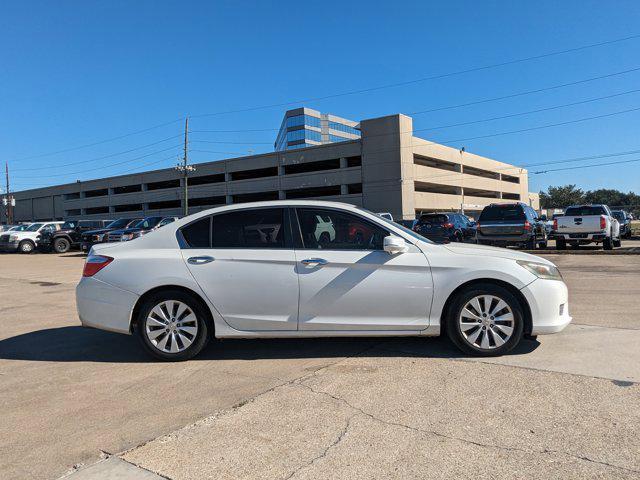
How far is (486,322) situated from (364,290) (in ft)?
4.04

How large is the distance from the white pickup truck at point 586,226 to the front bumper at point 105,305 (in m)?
16.4

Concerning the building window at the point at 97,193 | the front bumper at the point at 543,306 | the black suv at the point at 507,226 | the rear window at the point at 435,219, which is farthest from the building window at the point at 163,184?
the front bumper at the point at 543,306

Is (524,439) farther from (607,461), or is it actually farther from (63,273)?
(63,273)

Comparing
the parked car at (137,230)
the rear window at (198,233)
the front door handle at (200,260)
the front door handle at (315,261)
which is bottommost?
the front door handle at (315,261)

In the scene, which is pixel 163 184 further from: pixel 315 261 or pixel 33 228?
pixel 315 261

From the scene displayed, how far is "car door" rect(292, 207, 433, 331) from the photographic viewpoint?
4.78 metres

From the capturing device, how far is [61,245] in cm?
2670

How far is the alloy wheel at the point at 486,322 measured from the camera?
15.5ft

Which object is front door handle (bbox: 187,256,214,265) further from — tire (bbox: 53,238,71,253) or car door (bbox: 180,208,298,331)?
tire (bbox: 53,238,71,253)

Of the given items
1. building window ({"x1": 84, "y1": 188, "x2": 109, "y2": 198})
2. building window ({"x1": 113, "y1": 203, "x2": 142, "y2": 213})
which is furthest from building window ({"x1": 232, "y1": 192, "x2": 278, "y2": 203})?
building window ({"x1": 84, "y1": 188, "x2": 109, "y2": 198})

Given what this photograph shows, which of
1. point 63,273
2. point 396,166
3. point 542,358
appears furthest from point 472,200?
point 542,358

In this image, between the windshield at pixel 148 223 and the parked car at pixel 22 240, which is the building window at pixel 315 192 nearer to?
the parked car at pixel 22 240

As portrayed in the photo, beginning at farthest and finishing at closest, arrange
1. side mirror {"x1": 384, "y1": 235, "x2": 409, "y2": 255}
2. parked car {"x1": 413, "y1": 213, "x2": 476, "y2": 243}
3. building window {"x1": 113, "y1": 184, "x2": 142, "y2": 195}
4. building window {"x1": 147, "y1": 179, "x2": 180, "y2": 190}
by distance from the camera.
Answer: building window {"x1": 113, "y1": 184, "x2": 142, "y2": 195} → building window {"x1": 147, "y1": 179, "x2": 180, "y2": 190} → parked car {"x1": 413, "y1": 213, "x2": 476, "y2": 243} → side mirror {"x1": 384, "y1": 235, "x2": 409, "y2": 255}

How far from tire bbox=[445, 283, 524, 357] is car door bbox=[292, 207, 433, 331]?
0.32 metres
